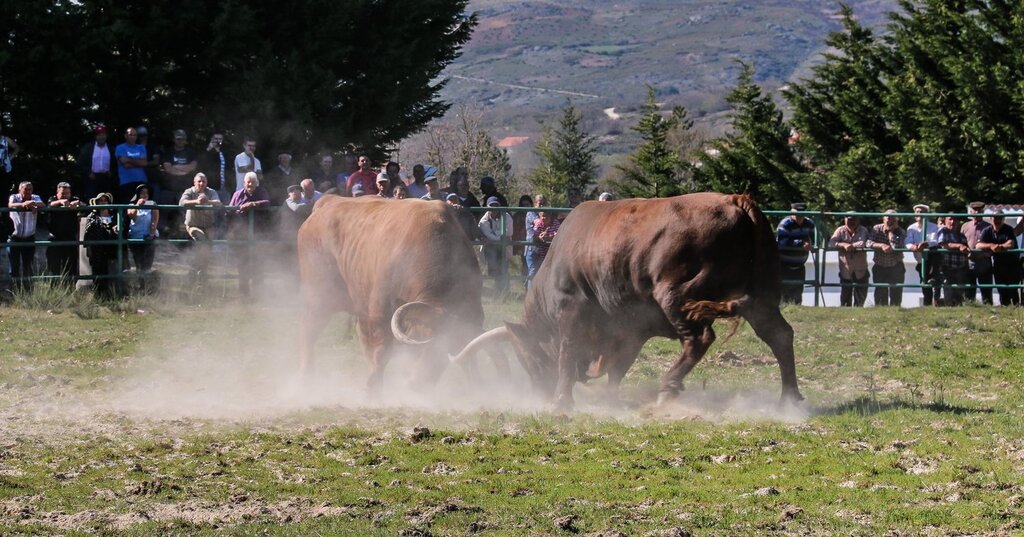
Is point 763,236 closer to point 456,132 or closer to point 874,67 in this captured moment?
point 874,67

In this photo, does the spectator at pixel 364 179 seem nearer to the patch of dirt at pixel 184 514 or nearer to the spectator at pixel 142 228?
the spectator at pixel 142 228

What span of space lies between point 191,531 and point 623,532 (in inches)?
80.9

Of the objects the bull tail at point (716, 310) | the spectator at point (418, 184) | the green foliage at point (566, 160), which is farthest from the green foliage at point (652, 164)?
the bull tail at point (716, 310)

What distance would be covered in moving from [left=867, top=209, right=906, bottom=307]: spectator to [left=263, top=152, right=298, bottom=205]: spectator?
759 centimetres

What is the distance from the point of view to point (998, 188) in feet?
86.8

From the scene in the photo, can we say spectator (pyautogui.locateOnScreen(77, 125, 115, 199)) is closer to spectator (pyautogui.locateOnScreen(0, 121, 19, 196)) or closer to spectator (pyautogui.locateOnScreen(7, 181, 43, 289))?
spectator (pyautogui.locateOnScreen(0, 121, 19, 196))

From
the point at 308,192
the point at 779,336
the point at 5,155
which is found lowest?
Result: the point at 779,336

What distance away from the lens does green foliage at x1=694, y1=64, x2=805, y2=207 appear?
33719 millimetres

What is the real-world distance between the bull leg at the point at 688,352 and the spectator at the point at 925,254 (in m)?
8.42

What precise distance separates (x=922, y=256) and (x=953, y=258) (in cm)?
38

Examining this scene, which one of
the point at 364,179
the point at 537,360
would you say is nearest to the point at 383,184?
the point at 364,179

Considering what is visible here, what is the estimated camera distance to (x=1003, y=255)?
17.5 m

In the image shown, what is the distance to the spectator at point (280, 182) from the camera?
18766 millimetres

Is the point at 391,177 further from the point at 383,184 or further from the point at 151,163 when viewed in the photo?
the point at 151,163
